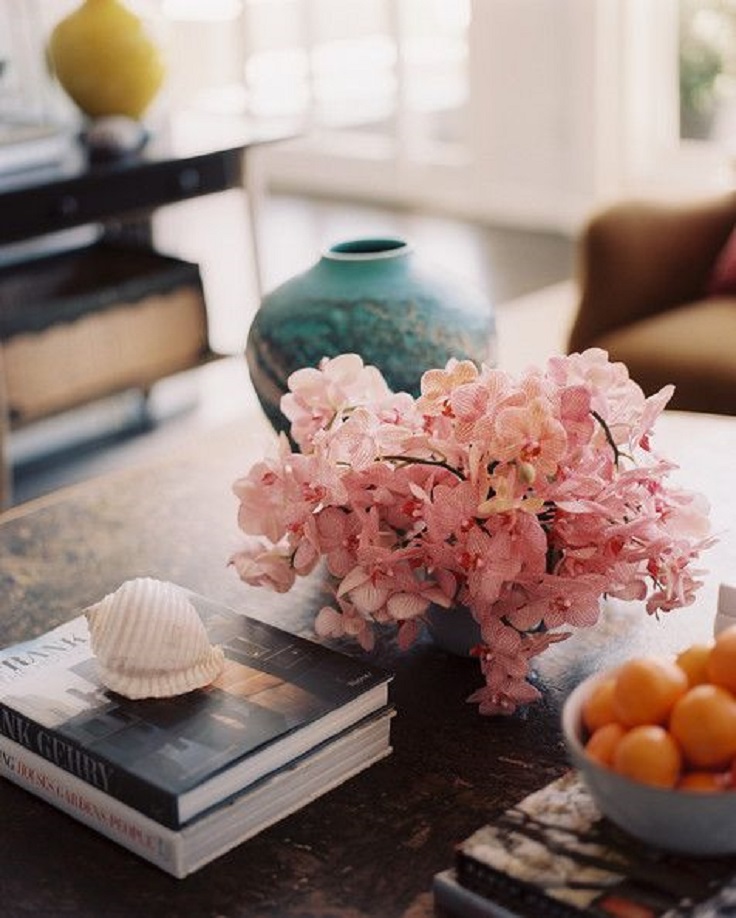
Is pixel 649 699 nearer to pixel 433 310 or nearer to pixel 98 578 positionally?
pixel 433 310

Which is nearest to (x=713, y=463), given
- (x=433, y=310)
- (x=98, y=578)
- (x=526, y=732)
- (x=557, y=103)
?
(x=433, y=310)

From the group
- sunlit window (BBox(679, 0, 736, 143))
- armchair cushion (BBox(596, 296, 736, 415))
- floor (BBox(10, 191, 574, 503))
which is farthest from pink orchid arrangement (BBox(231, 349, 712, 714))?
sunlit window (BBox(679, 0, 736, 143))

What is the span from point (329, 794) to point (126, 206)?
7.51 feet

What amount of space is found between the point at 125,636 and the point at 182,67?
17.4 feet

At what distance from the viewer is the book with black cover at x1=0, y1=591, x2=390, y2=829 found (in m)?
0.94

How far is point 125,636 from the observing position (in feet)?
3.37

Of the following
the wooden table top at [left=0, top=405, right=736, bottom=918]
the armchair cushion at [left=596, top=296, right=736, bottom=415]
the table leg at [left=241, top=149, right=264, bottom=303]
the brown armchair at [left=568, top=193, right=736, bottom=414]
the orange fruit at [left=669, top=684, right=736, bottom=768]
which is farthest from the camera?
the table leg at [left=241, top=149, right=264, bottom=303]

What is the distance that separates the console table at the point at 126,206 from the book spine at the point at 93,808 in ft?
5.89

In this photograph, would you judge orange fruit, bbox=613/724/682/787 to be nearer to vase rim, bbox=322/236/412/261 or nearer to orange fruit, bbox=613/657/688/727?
orange fruit, bbox=613/657/688/727

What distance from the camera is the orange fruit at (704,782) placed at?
0.81 metres

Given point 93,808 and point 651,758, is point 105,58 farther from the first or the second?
point 651,758

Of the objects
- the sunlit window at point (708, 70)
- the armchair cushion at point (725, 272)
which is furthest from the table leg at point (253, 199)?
the sunlit window at point (708, 70)

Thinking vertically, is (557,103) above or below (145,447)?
above

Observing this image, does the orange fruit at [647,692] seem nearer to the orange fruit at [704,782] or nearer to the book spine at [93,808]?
the orange fruit at [704,782]
